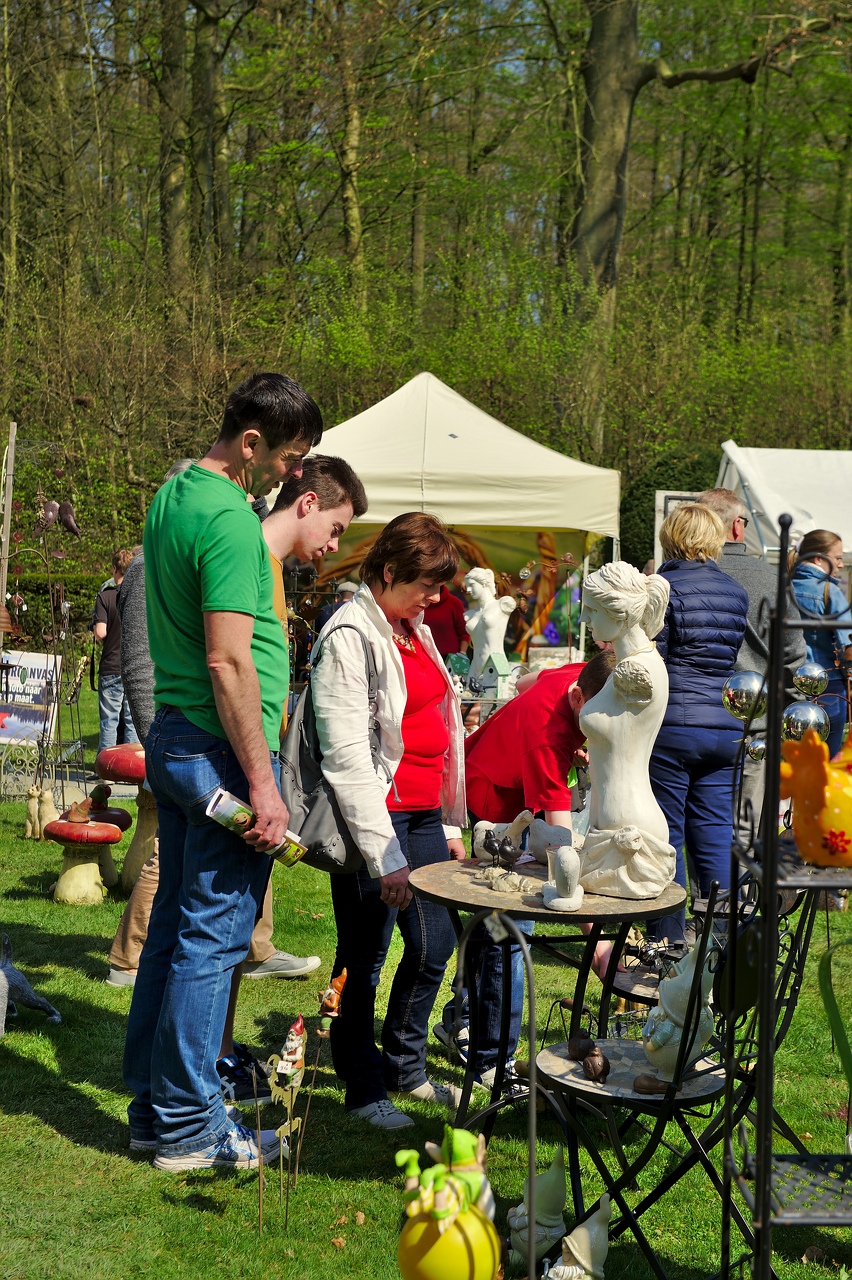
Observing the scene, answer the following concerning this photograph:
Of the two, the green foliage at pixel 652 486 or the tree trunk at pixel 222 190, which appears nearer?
the green foliage at pixel 652 486

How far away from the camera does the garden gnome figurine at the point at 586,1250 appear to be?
229 centimetres

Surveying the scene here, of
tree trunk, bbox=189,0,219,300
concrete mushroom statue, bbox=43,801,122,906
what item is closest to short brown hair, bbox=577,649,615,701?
concrete mushroom statue, bbox=43,801,122,906

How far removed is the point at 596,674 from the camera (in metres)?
3.03

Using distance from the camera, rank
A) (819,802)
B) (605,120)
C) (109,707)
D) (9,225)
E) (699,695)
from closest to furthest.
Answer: (819,802)
(699,695)
(109,707)
(9,225)
(605,120)

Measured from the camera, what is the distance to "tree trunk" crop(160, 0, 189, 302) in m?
14.8

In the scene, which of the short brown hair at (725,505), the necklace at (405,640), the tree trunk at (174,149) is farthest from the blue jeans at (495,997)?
the tree trunk at (174,149)

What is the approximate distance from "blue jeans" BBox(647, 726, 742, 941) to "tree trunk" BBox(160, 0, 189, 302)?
39.5 feet

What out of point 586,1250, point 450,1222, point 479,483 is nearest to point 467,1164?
point 450,1222

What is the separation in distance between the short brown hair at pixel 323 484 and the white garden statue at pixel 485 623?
14.9 ft

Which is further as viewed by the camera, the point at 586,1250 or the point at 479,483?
the point at 479,483

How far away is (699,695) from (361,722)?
165 cm

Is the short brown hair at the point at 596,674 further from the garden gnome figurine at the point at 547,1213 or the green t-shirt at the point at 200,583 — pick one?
the garden gnome figurine at the point at 547,1213

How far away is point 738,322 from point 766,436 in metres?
2.41

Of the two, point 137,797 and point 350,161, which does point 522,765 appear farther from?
point 350,161
